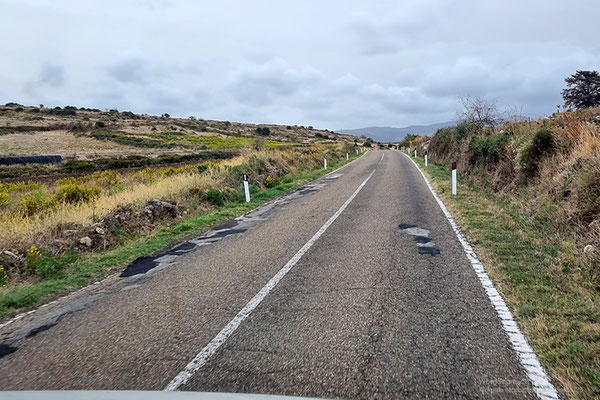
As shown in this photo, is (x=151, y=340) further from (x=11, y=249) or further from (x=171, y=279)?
(x=11, y=249)

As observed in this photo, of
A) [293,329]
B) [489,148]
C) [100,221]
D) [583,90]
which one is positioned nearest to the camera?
[293,329]

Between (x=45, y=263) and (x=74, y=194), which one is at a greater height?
(x=74, y=194)

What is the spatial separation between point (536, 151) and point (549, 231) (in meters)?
3.98

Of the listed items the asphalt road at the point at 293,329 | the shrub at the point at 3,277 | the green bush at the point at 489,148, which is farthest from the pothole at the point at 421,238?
the green bush at the point at 489,148

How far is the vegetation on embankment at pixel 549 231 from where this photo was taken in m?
3.29

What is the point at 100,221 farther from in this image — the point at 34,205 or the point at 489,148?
the point at 489,148

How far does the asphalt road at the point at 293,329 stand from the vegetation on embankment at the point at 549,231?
38 cm

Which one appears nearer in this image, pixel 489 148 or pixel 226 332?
pixel 226 332

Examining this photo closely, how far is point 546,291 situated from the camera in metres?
4.41

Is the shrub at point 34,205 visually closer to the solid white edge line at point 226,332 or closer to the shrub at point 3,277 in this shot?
the shrub at point 3,277

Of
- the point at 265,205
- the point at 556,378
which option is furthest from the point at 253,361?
the point at 265,205

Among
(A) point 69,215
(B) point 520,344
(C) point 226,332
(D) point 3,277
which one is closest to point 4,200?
(A) point 69,215

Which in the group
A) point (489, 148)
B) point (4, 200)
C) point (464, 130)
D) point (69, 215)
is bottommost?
point (69, 215)

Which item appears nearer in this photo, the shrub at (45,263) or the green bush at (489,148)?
the shrub at (45,263)
